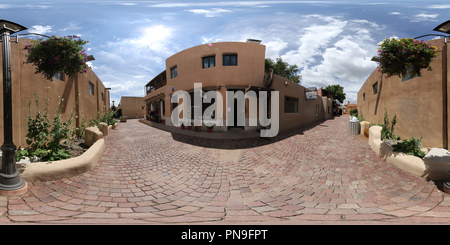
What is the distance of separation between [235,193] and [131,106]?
36357mm

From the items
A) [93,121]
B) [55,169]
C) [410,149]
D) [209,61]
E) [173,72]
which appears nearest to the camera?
[55,169]

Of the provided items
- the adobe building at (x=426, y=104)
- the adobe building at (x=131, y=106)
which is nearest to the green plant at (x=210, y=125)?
the adobe building at (x=426, y=104)

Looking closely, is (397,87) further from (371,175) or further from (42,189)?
(42,189)

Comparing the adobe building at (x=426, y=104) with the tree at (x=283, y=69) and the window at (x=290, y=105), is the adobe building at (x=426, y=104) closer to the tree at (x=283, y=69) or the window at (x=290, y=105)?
the window at (x=290, y=105)

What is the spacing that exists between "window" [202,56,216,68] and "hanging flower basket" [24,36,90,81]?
766cm

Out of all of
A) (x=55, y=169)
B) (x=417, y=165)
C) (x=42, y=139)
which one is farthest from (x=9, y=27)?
(x=417, y=165)

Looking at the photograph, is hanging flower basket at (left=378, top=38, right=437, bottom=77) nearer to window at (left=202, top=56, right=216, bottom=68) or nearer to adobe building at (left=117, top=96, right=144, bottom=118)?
window at (left=202, top=56, right=216, bottom=68)

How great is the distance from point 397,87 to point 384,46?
4.30m

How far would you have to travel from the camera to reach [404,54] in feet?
13.4

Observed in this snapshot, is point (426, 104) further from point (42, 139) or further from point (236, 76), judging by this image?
point (42, 139)

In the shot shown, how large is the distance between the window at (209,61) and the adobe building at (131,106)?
26.5 metres

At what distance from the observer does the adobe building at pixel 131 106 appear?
33.9 meters

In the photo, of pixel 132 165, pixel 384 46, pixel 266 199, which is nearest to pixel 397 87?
pixel 384 46

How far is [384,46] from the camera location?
14.0ft
